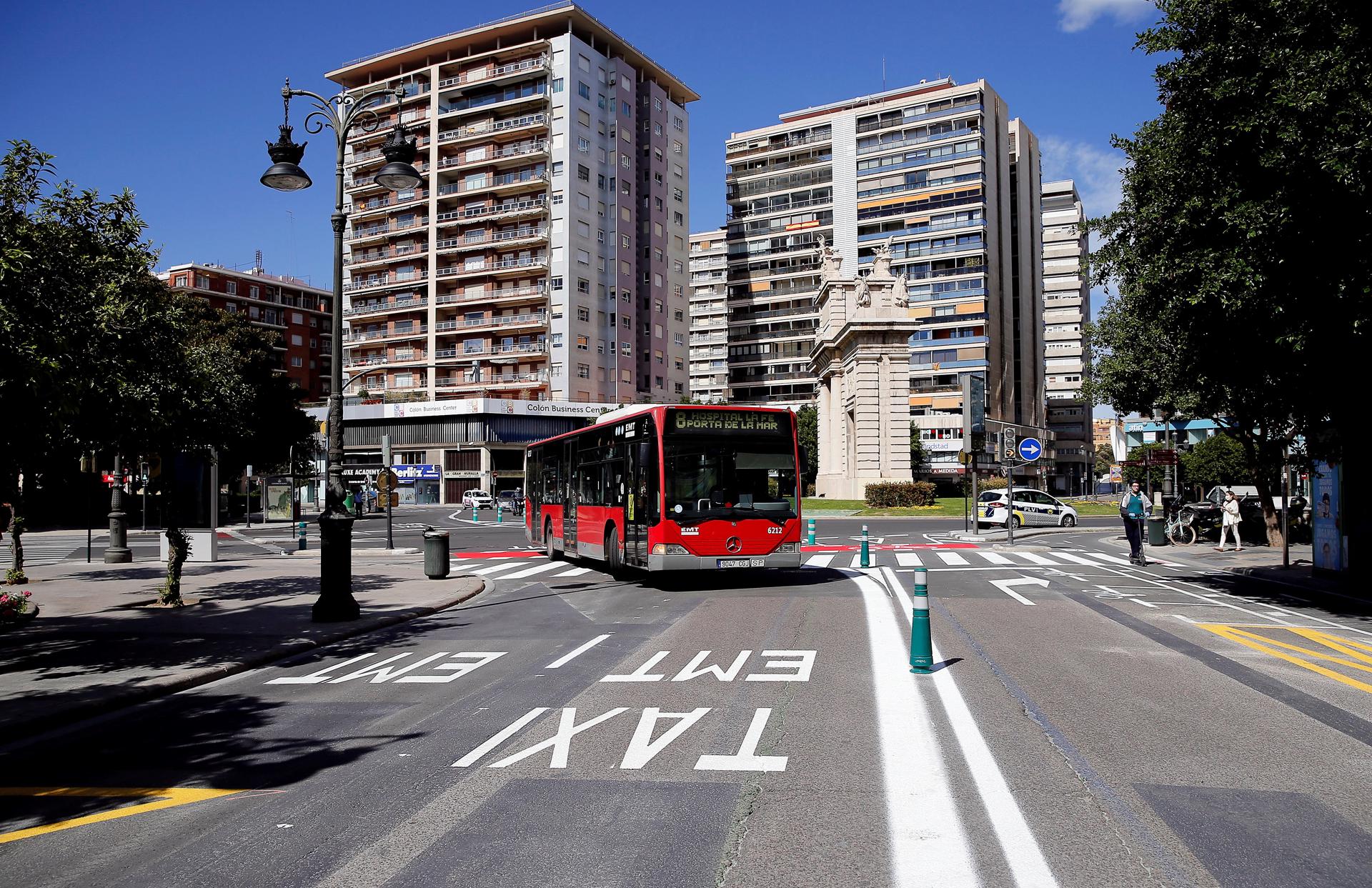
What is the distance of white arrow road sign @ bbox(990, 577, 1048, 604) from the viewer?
51.6 feet

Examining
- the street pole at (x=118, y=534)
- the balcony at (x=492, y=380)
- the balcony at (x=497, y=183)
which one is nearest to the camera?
the street pole at (x=118, y=534)

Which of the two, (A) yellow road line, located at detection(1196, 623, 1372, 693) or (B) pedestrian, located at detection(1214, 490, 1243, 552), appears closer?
(A) yellow road line, located at detection(1196, 623, 1372, 693)

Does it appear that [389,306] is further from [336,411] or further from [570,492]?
[336,411]

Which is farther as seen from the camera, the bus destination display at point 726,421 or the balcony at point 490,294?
the balcony at point 490,294

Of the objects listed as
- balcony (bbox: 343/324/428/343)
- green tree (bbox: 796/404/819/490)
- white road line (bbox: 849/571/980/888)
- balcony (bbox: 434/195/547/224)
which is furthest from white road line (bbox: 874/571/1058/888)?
balcony (bbox: 343/324/428/343)

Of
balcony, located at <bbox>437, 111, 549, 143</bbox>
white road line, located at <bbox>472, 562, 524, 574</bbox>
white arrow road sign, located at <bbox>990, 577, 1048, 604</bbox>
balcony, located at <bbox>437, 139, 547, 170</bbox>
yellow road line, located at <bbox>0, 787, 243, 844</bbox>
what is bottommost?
white road line, located at <bbox>472, 562, 524, 574</bbox>

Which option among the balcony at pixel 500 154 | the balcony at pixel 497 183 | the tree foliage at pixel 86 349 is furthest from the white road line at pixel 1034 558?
the balcony at pixel 500 154

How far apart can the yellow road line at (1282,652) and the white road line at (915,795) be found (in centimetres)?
394

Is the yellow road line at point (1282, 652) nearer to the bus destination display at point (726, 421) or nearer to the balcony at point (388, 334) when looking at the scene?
the bus destination display at point (726, 421)

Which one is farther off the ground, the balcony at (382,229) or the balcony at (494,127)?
the balcony at (494,127)

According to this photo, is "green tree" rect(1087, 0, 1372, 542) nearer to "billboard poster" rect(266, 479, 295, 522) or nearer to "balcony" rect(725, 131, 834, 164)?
"billboard poster" rect(266, 479, 295, 522)

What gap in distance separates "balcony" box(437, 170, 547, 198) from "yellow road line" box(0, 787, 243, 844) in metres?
76.3

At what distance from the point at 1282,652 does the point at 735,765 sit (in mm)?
7501

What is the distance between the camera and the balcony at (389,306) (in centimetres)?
8225
